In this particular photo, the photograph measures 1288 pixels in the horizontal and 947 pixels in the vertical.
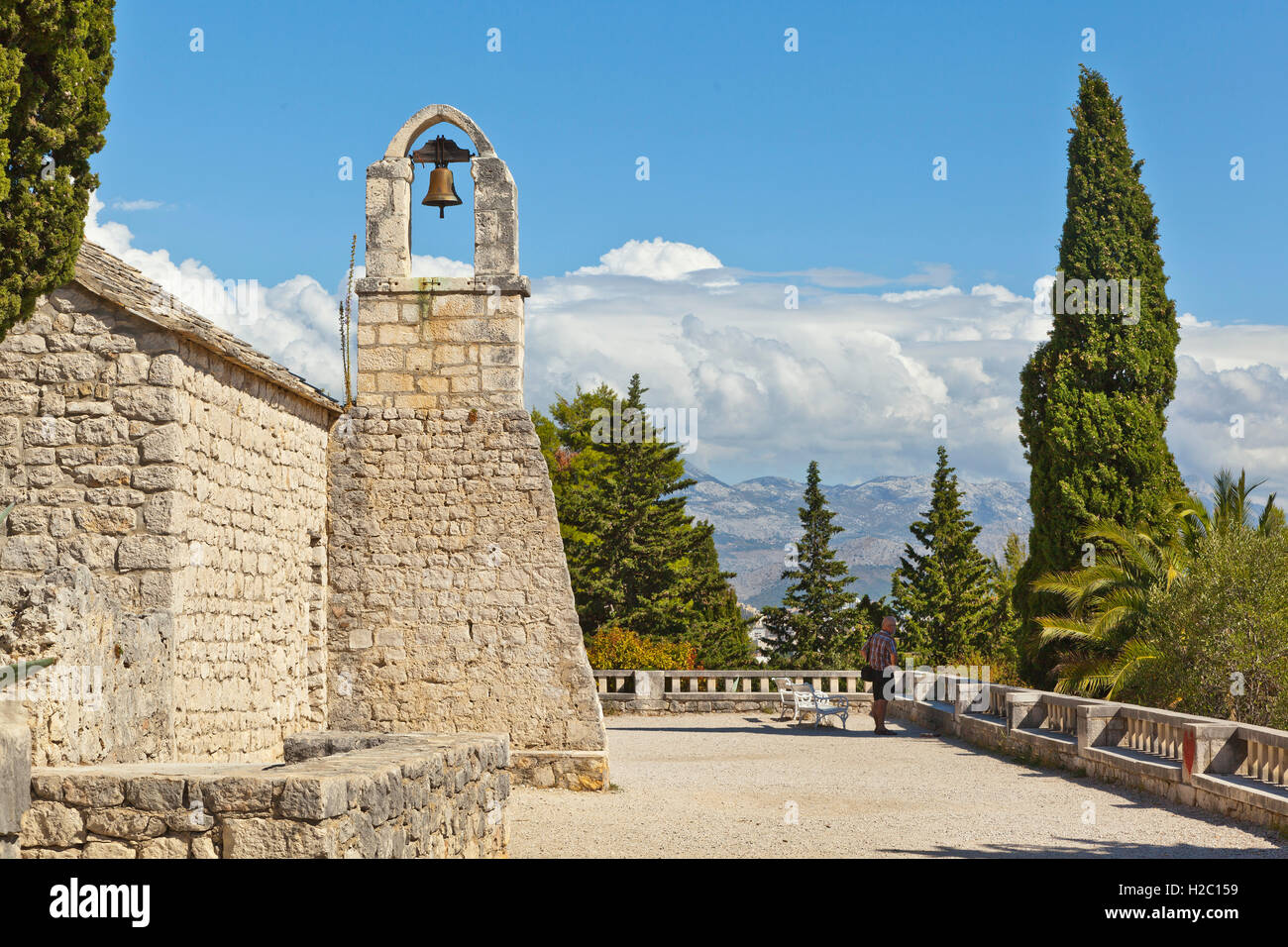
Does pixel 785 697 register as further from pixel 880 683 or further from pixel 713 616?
pixel 713 616

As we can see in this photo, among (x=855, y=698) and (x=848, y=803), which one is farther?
(x=855, y=698)

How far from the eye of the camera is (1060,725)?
49.0 ft

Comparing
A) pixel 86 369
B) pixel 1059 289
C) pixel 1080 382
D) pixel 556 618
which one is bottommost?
pixel 556 618

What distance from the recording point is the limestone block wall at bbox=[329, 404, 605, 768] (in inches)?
477

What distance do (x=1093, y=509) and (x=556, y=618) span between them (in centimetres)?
1085

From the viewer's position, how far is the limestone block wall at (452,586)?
12125 mm

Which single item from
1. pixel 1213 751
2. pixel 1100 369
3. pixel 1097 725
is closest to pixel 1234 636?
pixel 1097 725

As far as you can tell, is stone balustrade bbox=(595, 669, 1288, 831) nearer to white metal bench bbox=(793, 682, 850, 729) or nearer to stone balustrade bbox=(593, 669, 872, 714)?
stone balustrade bbox=(593, 669, 872, 714)

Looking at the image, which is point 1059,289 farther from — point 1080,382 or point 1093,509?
point 1093,509

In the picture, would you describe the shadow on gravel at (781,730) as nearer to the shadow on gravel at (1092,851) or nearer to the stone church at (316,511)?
the stone church at (316,511)

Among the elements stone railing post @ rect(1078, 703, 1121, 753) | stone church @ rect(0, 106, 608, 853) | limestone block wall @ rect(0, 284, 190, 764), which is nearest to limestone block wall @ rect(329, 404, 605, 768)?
stone church @ rect(0, 106, 608, 853)

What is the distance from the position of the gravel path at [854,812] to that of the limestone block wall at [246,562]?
8.06 feet

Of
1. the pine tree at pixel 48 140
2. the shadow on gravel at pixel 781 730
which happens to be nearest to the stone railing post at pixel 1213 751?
the shadow on gravel at pixel 781 730
